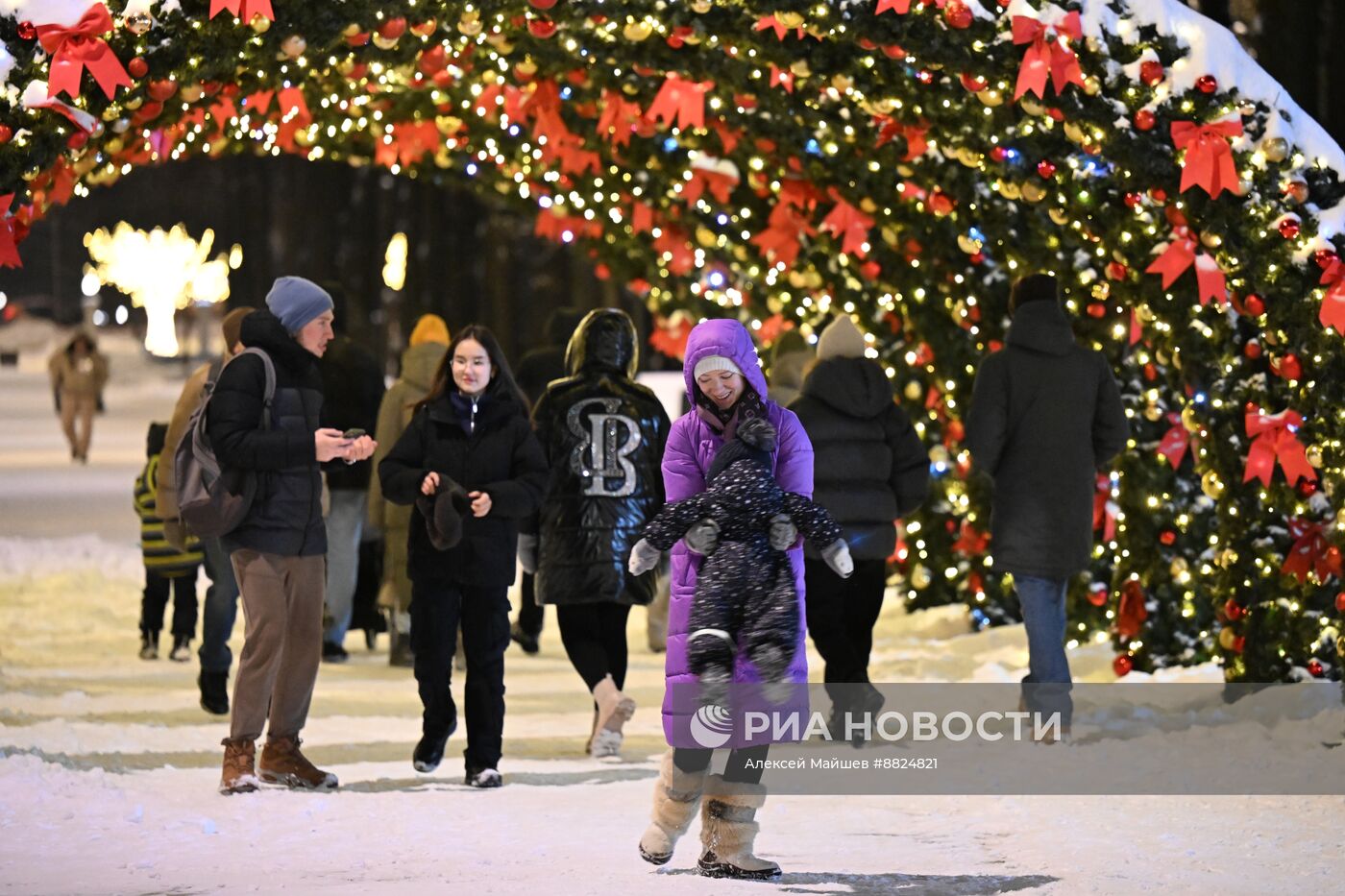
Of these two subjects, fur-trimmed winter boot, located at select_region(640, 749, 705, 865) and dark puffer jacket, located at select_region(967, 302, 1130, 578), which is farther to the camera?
dark puffer jacket, located at select_region(967, 302, 1130, 578)

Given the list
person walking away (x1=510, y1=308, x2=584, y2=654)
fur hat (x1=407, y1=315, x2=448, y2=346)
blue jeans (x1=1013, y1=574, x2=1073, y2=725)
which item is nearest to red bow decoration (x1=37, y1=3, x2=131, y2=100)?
fur hat (x1=407, y1=315, x2=448, y2=346)

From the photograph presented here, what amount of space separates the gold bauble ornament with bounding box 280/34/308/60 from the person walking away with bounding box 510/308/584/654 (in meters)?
3.57

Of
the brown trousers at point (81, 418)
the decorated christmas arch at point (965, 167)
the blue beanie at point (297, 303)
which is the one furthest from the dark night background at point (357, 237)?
the blue beanie at point (297, 303)

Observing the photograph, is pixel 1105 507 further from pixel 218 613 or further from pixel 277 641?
pixel 277 641

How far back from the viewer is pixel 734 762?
6129mm

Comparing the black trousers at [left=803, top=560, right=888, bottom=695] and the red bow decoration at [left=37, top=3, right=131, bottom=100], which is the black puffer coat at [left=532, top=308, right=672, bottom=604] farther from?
the red bow decoration at [left=37, top=3, right=131, bottom=100]

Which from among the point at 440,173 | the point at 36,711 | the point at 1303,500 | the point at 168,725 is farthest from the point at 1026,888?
the point at 440,173

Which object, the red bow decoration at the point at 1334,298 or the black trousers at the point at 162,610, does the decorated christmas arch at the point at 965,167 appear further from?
the black trousers at the point at 162,610

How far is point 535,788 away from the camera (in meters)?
7.92

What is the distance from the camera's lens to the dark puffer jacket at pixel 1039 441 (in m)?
8.60

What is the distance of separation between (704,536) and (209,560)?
4568mm

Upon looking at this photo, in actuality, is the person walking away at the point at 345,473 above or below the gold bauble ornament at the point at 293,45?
below

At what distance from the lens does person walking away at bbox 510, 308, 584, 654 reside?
1216 cm

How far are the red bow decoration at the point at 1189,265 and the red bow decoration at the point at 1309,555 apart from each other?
1.04m
